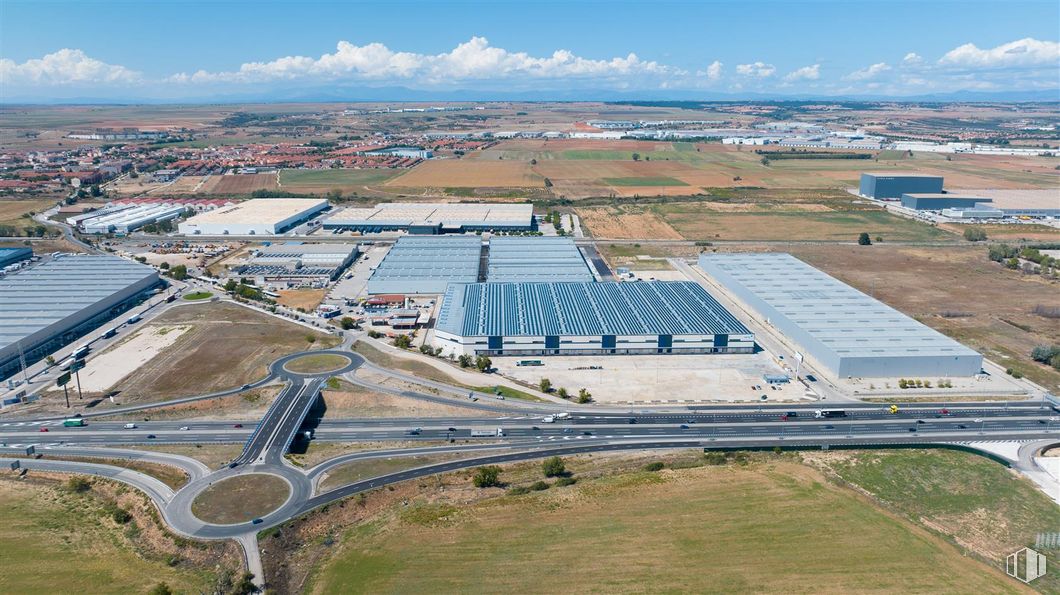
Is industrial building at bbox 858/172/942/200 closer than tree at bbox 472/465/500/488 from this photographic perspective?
No

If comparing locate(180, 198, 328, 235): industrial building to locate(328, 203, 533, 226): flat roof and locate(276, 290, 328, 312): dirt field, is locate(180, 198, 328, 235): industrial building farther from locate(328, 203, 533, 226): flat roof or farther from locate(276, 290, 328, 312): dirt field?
locate(276, 290, 328, 312): dirt field

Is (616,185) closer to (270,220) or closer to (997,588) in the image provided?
(270,220)

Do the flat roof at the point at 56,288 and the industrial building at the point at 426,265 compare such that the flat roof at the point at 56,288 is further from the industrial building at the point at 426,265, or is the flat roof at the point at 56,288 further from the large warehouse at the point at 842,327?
the large warehouse at the point at 842,327

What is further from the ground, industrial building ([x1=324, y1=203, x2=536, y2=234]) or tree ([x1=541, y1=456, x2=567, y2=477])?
industrial building ([x1=324, y1=203, x2=536, y2=234])

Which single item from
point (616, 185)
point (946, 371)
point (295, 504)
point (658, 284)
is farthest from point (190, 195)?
point (946, 371)

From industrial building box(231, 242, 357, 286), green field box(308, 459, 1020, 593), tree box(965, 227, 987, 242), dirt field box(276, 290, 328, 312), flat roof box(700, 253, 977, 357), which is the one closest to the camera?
green field box(308, 459, 1020, 593)

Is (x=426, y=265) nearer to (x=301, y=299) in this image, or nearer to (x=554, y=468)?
(x=301, y=299)

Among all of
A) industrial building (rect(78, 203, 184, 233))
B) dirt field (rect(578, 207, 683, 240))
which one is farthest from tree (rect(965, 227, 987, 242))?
industrial building (rect(78, 203, 184, 233))
